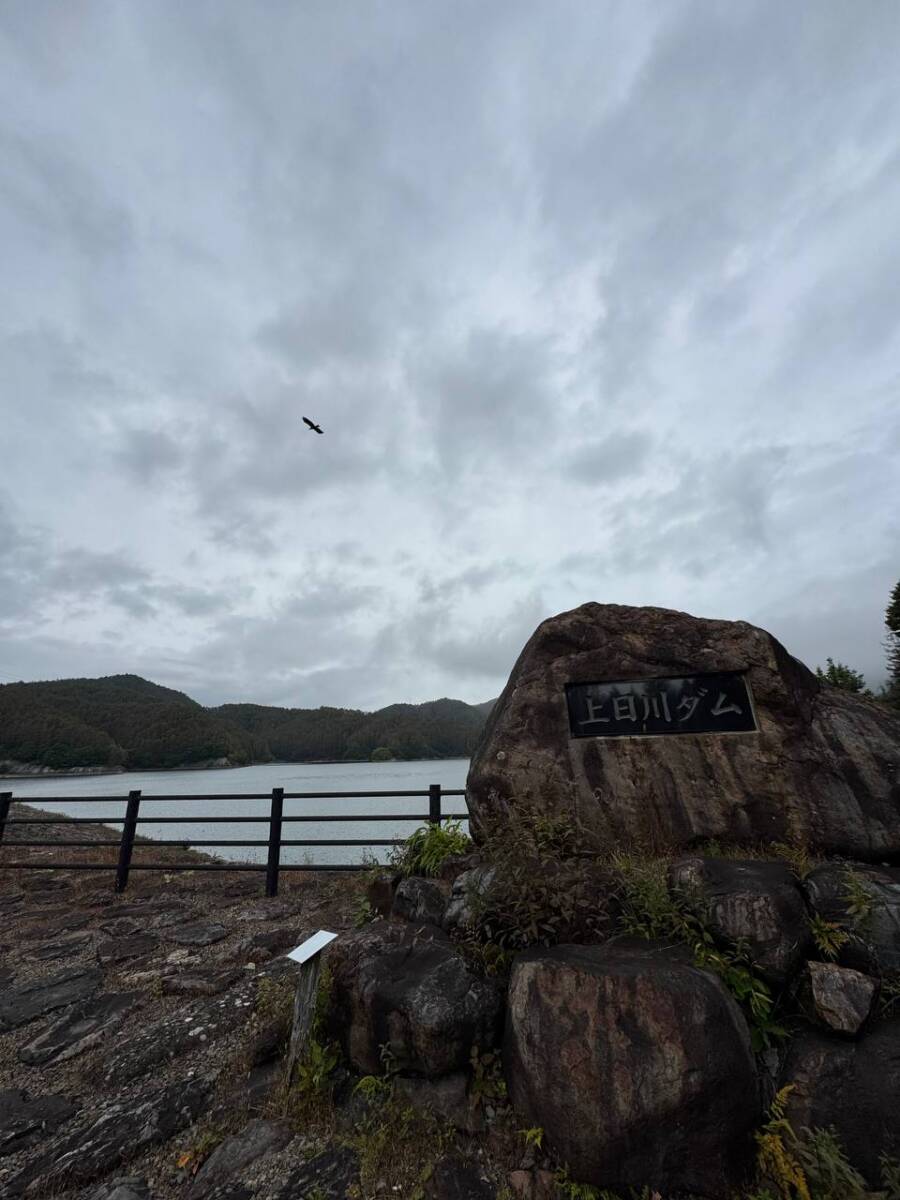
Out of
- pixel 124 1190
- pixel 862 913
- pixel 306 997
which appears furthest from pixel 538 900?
pixel 124 1190

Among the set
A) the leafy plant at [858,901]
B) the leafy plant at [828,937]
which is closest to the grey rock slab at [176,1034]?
the leafy plant at [828,937]

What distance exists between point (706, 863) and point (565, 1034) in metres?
1.68

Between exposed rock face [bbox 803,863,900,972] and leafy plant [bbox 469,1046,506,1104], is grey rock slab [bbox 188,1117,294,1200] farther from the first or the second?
exposed rock face [bbox 803,863,900,972]

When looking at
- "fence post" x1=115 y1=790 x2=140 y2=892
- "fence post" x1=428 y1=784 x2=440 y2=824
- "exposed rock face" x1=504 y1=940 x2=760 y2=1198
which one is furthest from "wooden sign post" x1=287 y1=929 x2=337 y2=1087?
"fence post" x1=115 y1=790 x2=140 y2=892

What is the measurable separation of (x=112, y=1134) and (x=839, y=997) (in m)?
4.37

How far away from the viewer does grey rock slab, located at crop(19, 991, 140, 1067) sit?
4.06 meters

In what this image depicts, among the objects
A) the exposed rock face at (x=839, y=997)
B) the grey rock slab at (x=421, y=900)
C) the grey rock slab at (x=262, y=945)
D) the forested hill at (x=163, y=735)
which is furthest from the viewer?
the forested hill at (x=163, y=735)

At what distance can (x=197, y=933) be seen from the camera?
6.21 metres

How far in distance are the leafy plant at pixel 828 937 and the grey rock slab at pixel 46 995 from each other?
610cm

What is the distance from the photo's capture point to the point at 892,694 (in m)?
14.1

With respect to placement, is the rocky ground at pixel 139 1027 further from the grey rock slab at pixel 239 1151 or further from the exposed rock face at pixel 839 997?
the exposed rock face at pixel 839 997

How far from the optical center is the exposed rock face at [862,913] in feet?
10.8

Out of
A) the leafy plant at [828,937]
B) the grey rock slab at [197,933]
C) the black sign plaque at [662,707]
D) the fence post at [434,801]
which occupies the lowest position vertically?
the grey rock slab at [197,933]

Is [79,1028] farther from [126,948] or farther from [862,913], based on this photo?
[862,913]
